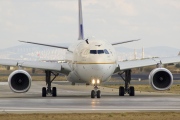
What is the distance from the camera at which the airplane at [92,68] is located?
131ft

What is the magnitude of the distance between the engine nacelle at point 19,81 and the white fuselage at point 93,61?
3.18 metres

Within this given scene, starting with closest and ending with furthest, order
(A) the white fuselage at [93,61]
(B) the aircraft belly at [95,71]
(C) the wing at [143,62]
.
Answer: (B) the aircraft belly at [95,71] < (A) the white fuselage at [93,61] < (C) the wing at [143,62]

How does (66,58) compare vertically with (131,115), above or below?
above

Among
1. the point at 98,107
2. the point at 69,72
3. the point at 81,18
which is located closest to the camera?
the point at 98,107

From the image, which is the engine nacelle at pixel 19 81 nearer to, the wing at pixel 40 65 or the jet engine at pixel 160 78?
the wing at pixel 40 65

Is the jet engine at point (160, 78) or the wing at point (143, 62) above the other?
the wing at point (143, 62)

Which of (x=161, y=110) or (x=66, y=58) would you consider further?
(x=66, y=58)

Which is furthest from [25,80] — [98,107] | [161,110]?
[161,110]

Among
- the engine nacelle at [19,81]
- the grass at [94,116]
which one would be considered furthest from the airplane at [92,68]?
the grass at [94,116]

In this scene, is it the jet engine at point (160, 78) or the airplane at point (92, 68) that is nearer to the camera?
the airplane at point (92, 68)

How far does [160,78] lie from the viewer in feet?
136

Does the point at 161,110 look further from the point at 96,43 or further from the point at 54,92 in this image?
the point at 54,92

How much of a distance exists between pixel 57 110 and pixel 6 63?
1503cm

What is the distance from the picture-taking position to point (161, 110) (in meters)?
28.9
